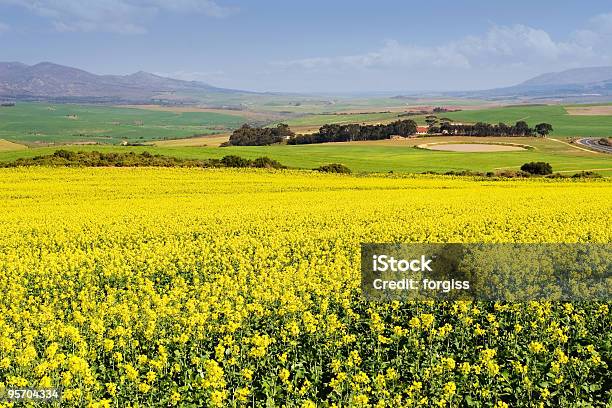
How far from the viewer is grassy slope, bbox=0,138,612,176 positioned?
71.7m

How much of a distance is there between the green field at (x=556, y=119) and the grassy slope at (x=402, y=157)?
152 ft

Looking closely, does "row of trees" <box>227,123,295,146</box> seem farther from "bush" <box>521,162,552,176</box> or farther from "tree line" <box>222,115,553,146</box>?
"bush" <box>521,162,552,176</box>

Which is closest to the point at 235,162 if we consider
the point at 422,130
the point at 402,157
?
the point at 402,157

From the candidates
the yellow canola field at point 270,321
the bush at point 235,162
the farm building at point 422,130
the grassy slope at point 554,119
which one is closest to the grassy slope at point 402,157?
the bush at point 235,162

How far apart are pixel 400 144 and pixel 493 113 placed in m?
91.2

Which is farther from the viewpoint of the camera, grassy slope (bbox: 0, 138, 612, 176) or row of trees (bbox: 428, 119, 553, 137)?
row of trees (bbox: 428, 119, 553, 137)

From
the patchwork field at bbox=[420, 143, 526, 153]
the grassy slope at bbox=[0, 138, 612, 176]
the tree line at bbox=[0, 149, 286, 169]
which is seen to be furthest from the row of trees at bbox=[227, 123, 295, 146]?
the tree line at bbox=[0, 149, 286, 169]

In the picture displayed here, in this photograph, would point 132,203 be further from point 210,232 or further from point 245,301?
point 245,301

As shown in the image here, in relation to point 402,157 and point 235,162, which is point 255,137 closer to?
point 402,157

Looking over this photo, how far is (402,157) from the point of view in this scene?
8638 cm

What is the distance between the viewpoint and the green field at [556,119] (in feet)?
460

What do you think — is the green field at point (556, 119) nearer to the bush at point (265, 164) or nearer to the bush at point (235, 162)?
the bush at point (265, 164)

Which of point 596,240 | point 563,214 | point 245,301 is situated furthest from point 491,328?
point 563,214

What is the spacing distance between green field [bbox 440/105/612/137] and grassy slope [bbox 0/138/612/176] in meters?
46.4
